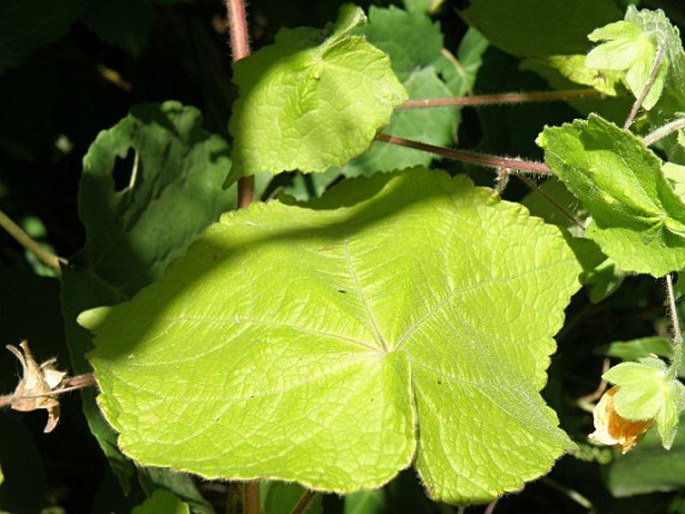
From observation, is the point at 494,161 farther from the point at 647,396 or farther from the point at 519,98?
the point at 647,396

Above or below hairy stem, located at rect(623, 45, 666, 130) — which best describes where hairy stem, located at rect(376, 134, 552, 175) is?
below

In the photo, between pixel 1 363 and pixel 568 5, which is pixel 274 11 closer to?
pixel 568 5

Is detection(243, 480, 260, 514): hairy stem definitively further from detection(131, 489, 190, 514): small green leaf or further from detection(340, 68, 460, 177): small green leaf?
detection(340, 68, 460, 177): small green leaf

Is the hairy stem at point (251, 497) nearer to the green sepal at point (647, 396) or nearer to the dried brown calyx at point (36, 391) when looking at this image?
the dried brown calyx at point (36, 391)

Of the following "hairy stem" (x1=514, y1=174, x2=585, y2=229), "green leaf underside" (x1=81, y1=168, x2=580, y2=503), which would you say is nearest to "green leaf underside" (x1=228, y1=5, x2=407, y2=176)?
"green leaf underside" (x1=81, y1=168, x2=580, y2=503)

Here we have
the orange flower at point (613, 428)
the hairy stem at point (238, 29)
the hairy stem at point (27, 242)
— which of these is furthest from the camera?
the hairy stem at point (27, 242)

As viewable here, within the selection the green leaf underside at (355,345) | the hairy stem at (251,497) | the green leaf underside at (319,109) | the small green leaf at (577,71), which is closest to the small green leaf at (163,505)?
the hairy stem at (251,497)

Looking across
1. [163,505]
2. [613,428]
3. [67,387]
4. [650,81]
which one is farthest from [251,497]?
[650,81]
